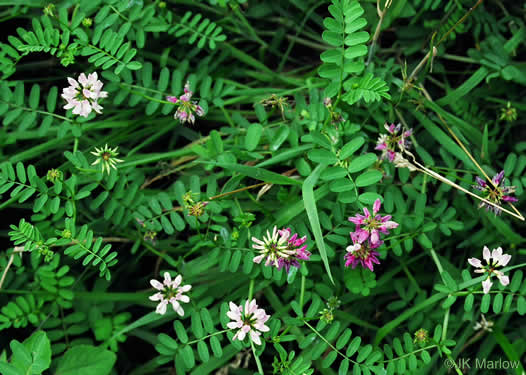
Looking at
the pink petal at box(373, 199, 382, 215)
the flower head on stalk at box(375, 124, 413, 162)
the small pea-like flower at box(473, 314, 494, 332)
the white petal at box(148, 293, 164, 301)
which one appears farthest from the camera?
the small pea-like flower at box(473, 314, 494, 332)

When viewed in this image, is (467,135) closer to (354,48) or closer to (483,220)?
(483,220)

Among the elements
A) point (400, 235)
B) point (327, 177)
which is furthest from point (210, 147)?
point (400, 235)

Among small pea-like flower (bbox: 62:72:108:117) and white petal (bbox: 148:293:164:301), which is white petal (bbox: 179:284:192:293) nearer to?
white petal (bbox: 148:293:164:301)

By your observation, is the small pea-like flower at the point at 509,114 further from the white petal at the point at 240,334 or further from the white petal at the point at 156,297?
the white petal at the point at 156,297

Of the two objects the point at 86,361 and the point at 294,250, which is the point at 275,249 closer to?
the point at 294,250

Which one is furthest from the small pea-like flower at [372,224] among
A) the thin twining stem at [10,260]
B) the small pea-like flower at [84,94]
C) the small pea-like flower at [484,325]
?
the thin twining stem at [10,260]

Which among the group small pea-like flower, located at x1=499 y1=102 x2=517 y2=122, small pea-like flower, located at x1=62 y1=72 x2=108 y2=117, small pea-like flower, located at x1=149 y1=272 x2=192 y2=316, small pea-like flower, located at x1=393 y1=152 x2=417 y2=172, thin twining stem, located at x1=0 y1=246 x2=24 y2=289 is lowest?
thin twining stem, located at x1=0 y1=246 x2=24 y2=289

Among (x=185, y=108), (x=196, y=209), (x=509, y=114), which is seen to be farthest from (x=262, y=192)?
(x=509, y=114)

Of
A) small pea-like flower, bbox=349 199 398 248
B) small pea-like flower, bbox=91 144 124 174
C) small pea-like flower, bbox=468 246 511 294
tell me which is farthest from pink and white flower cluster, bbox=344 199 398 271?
small pea-like flower, bbox=91 144 124 174
